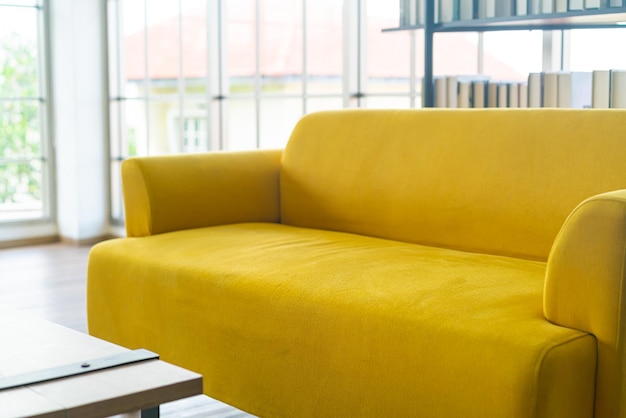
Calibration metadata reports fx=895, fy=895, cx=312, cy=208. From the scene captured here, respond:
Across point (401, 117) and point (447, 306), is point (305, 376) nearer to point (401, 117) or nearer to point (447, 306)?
point (447, 306)

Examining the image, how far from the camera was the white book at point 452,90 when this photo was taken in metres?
3.43

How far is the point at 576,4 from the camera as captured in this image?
3002 mm

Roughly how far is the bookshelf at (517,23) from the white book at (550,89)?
0.65ft

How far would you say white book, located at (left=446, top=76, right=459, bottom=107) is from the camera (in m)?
3.43

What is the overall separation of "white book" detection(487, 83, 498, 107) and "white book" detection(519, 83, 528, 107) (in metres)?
0.12

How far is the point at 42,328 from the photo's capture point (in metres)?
1.81

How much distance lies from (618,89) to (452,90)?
2.34 feet

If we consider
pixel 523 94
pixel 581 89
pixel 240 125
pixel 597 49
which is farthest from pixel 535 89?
pixel 240 125

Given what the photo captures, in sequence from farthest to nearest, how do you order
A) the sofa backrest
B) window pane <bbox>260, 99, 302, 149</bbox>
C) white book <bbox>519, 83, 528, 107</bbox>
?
window pane <bbox>260, 99, 302, 149</bbox>
white book <bbox>519, 83, 528, 107</bbox>
the sofa backrest

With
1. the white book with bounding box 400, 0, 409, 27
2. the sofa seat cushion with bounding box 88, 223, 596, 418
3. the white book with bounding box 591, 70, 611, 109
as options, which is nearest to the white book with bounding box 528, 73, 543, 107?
the white book with bounding box 591, 70, 611, 109

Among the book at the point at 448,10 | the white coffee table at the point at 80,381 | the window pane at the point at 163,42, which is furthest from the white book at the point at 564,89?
the window pane at the point at 163,42

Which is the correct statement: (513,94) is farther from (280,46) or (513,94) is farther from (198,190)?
(280,46)

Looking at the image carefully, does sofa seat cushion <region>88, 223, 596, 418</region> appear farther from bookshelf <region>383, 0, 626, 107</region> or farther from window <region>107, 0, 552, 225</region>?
window <region>107, 0, 552, 225</region>

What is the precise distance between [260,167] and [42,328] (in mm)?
1482
